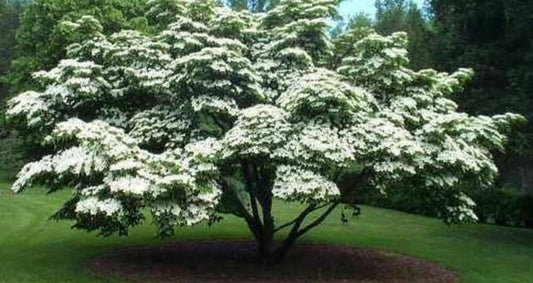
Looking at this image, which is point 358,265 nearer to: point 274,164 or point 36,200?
Result: point 274,164

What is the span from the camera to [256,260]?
15664mm

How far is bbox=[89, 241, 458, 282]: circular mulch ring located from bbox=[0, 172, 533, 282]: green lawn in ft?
2.39

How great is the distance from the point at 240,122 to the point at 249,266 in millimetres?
3831

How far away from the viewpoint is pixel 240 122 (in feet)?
41.6

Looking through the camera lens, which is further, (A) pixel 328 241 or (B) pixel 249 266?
(A) pixel 328 241

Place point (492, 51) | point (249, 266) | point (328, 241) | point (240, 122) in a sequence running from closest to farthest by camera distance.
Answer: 1. point (240, 122)
2. point (249, 266)
3. point (328, 241)
4. point (492, 51)

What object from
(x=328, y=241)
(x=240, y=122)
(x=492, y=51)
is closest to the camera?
(x=240, y=122)

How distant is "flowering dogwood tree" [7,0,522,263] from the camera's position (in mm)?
12086

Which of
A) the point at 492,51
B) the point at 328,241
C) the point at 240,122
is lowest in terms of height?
the point at 328,241

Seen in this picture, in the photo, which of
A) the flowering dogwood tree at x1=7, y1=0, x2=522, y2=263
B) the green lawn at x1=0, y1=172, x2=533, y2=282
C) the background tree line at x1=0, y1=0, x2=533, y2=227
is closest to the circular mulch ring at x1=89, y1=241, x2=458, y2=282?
the green lawn at x1=0, y1=172, x2=533, y2=282

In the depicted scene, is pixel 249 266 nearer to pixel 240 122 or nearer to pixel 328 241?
pixel 240 122

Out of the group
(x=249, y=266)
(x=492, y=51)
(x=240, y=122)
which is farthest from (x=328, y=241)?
(x=492, y=51)

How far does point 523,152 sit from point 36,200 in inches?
689

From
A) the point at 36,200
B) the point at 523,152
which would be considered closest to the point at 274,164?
the point at 523,152
